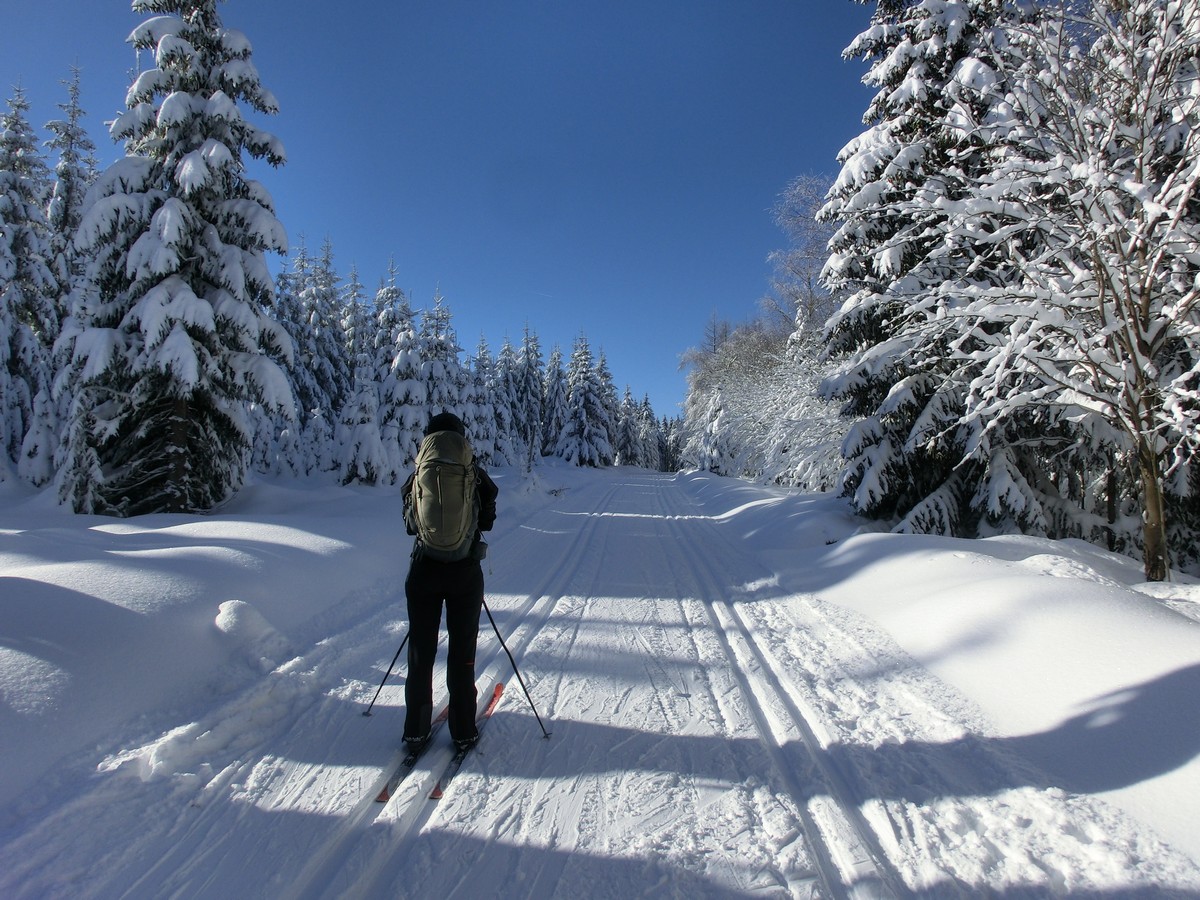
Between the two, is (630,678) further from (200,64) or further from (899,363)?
(200,64)

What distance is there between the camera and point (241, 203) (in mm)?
10555

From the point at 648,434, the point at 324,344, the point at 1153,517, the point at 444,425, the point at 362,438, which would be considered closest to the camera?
the point at 444,425

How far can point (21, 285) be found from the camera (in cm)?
1684

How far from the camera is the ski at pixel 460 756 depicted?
9.55 ft

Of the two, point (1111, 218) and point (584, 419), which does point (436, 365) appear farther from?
point (584, 419)

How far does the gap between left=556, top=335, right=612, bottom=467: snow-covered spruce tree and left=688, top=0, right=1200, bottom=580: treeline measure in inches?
1496

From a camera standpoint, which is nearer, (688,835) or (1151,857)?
(1151,857)

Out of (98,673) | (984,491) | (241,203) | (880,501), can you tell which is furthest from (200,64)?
(984,491)

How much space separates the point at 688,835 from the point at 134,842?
2.58m

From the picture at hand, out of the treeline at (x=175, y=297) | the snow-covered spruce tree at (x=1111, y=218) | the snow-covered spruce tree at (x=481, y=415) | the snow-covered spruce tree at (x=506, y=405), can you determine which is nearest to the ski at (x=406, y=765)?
the snow-covered spruce tree at (x=1111, y=218)

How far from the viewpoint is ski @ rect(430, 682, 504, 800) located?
2910 millimetres

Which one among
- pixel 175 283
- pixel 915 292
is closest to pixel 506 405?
pixel 175 283

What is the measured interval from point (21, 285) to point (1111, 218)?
86.0 ft

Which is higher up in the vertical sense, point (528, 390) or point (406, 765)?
point (528, 390)
